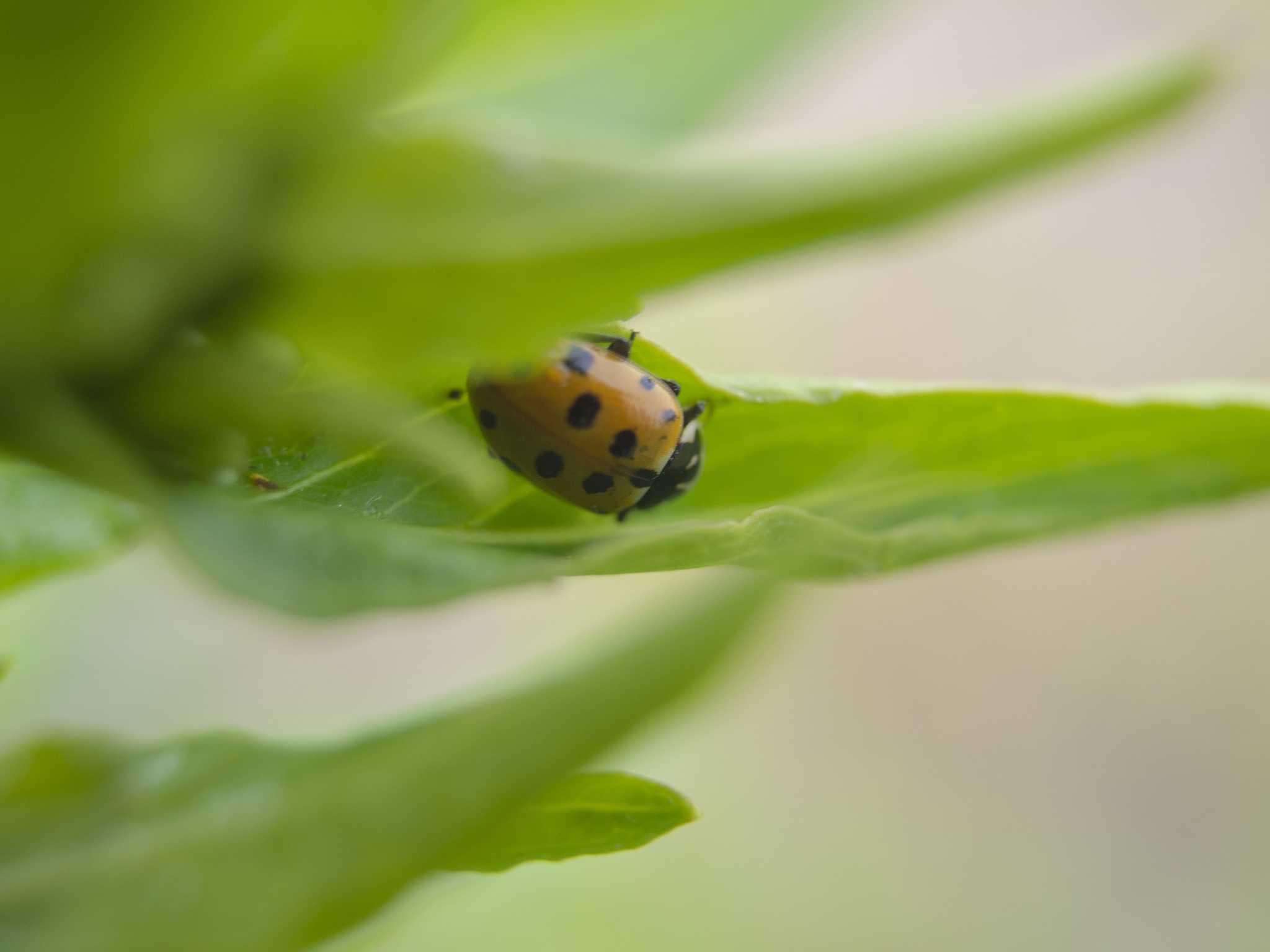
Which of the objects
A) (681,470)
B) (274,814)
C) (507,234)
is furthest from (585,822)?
(681,470)

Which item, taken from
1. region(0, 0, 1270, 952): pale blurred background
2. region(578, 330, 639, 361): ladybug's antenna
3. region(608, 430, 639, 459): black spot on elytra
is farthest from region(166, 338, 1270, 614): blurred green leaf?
region(0, 0, 1270, 952): pale blurred background

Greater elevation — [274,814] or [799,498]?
[799,498]

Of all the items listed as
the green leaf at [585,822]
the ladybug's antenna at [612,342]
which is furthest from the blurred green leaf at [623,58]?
the green leaf at [585,822]

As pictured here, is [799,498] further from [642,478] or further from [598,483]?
[642,478]

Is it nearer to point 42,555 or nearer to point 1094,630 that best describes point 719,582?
point 42,555

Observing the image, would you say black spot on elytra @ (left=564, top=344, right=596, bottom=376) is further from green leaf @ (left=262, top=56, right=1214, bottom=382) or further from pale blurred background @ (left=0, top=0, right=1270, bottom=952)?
pale blurred background @ (left=0, top=0, right=1270, bottom=952)

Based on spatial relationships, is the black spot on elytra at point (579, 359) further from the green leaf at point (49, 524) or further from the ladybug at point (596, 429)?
the green leaf at point (49, 524)
